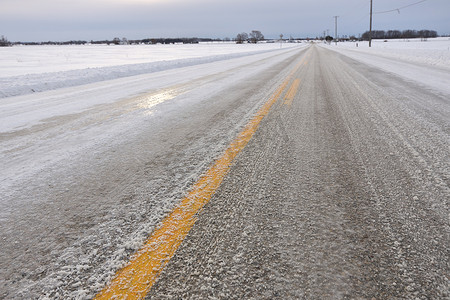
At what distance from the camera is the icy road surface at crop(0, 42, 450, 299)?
1.28 m

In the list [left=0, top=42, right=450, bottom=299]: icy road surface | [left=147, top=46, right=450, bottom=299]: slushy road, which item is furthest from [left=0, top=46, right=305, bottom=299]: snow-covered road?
[left=147, top=46, right=450, bottom=299]: slushy road

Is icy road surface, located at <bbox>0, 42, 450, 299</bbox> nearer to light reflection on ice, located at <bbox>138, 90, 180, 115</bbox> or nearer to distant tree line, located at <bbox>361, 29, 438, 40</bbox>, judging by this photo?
light reflection on ice, located at <bbox>138, 90, 180, 115</bbox>

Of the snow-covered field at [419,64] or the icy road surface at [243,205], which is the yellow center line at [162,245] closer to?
the icy road surface at [243,205]

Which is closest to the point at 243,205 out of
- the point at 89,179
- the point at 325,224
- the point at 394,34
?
the point at 325,224

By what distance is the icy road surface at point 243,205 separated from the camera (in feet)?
4.20

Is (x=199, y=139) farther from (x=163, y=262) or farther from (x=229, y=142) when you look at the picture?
(x=163, y=262)

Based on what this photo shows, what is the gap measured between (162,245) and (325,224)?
982 millimetres

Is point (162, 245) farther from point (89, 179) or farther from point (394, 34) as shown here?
point (394, 34)

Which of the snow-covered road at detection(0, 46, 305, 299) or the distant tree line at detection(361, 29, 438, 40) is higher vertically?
the distant tree line at detection(361, 29, 438, 40)

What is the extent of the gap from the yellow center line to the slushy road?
0.18ft

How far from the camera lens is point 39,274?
1.34 meters

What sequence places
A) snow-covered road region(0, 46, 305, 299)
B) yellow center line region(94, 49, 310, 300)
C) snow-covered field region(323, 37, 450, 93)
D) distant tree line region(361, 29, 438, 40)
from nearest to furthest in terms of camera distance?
yellow center line region(94, 49, 310, 300), snow-covered road region(0, 46, 305, 299), snow-covered field region(323, 37, 450, 93), distant tree line region(361, 29, 438, 40)

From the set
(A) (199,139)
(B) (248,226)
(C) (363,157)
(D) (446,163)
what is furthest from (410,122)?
(B) (248,226)

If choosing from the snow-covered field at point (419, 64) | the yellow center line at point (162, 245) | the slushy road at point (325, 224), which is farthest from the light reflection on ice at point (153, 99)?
the snow-covered field at point (419, 64)
